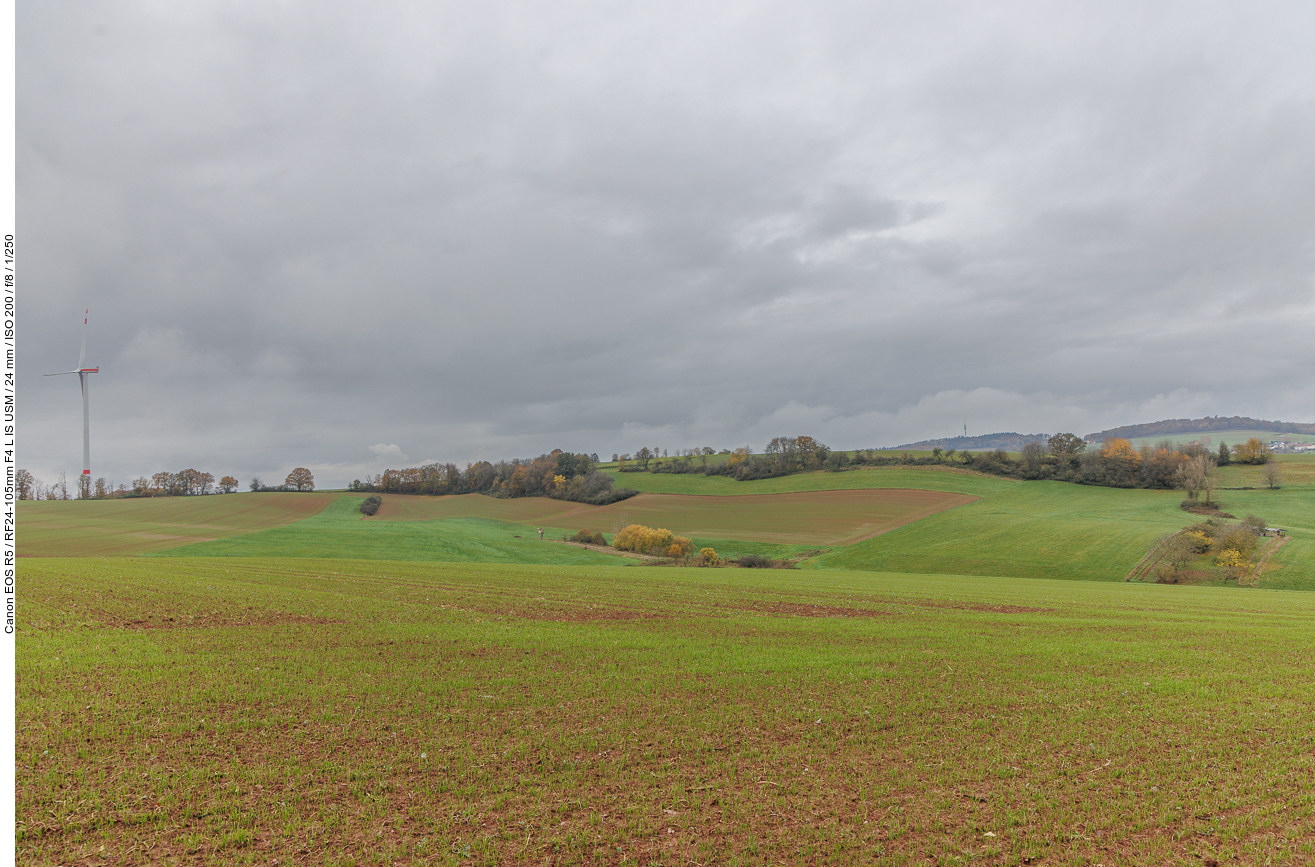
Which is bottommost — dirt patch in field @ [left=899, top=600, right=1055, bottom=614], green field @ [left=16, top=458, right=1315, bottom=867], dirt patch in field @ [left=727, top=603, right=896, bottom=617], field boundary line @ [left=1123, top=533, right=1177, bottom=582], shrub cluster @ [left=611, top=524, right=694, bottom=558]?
field boundary line @ [left=1123, top=533, right=1177, bottom=582]

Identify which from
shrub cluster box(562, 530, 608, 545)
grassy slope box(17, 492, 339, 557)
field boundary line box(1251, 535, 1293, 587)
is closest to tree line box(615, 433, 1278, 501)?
field boundary line box(1251, 535, 1293, 587)

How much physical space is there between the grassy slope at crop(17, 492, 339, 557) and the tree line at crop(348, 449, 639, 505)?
688 inches

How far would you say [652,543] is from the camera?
262 ft

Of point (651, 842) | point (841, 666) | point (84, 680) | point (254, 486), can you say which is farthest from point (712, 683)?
point (254, 486)

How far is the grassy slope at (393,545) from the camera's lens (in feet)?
209

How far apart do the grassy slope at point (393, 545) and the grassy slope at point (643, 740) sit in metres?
39.6

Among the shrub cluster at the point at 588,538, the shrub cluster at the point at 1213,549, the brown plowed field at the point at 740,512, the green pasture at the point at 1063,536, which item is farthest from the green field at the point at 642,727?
the brown plowed field at the point at 740,512

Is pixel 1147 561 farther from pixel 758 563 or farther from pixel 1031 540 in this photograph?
pixel 758 563

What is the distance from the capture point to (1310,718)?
15.0m

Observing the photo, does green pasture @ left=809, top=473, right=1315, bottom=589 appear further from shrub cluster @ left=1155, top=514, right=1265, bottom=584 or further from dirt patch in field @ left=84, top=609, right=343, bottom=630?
dirt patch in field @ left=84, top=609, right=343, bottom=630

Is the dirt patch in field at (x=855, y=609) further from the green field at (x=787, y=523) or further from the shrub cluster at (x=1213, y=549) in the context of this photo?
the shrub cluster at (x=1213, y=549)

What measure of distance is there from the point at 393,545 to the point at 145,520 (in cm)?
4753

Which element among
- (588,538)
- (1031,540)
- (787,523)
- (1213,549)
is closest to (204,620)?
(588,538)

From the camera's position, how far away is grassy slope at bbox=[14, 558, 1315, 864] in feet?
31.1
